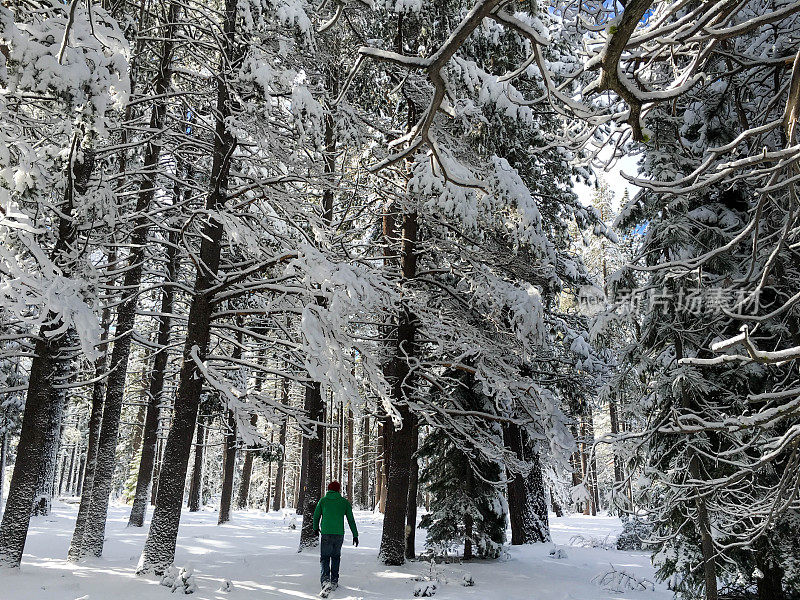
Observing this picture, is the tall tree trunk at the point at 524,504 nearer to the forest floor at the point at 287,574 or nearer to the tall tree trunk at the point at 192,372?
the forest floor at the point at 287,574

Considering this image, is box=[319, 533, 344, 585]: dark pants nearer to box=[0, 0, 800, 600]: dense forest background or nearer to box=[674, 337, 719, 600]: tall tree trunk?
box=[0, 0, 800, 600]: dense forest background

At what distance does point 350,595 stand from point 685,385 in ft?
19.8

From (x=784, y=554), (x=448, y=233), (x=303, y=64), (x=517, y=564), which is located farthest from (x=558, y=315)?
(x=303, y=64)

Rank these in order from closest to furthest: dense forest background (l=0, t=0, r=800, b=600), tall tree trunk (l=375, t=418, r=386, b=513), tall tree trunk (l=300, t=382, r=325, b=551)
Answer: dense forest background (l=0, t=0, r=800, b=600)
tall tree trunk (l=300, t=382, r=325, b=551)
tall tree trunk (l=375, t=418, r=386, b=513)

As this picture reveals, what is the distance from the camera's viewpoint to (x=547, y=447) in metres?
10.5

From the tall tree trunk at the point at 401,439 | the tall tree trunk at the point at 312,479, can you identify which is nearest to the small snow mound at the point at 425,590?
the tall tree trunk at the point at 401,439

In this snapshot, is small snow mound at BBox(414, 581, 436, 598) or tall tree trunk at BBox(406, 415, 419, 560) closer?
small snow mound at BBox(414, 581, 436, 598)

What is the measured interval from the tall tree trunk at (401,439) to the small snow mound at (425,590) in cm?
182

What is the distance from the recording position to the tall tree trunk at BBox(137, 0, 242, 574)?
26.9 ft

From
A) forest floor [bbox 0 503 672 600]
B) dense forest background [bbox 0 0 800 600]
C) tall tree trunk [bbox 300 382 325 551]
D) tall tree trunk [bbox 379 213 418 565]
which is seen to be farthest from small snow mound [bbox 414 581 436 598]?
tall tree trunk [bbox 300 382 325 551]

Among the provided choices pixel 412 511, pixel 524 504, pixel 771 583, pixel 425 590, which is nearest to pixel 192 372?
pixel 425 590

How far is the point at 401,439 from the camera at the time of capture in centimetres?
1077

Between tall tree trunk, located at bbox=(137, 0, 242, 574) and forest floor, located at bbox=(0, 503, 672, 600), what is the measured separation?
1.89 ft

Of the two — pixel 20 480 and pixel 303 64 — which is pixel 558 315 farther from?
pixel 20 480
